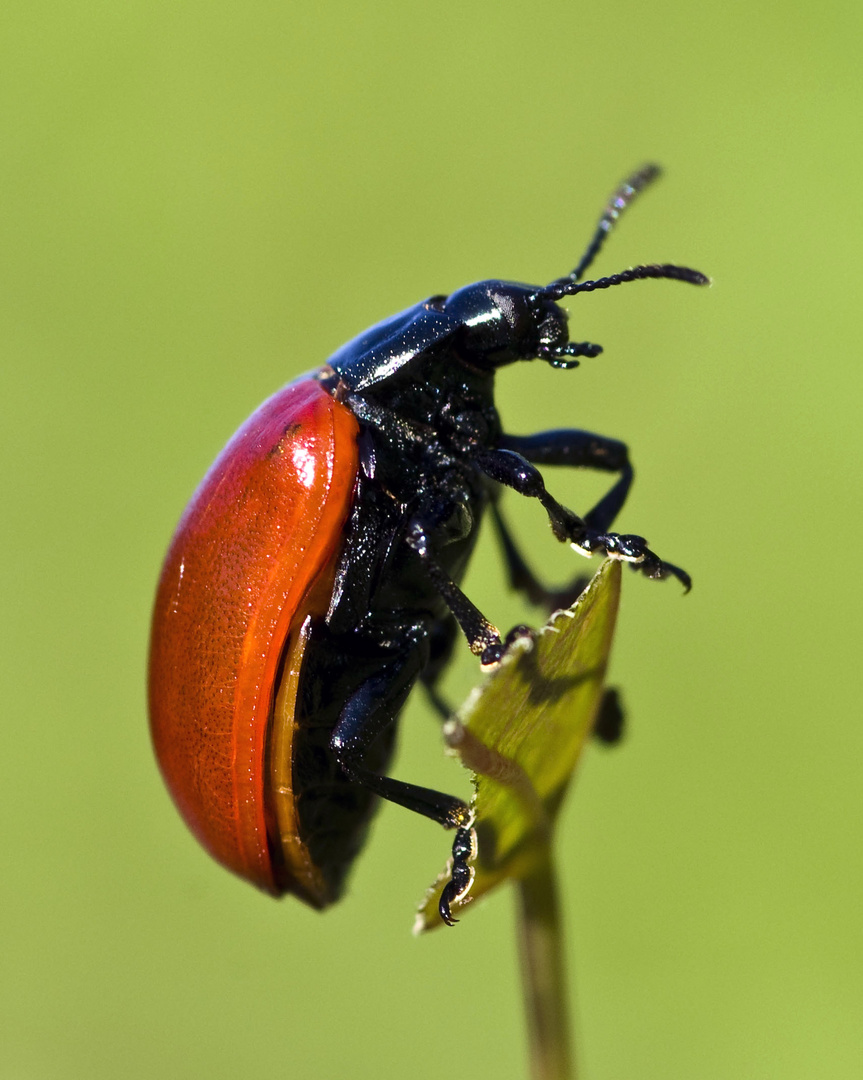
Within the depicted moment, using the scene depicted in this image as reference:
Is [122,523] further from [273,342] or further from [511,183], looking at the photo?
[511,183]

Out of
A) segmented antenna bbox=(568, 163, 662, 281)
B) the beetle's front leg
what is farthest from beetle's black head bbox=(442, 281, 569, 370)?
the beetle's front leg

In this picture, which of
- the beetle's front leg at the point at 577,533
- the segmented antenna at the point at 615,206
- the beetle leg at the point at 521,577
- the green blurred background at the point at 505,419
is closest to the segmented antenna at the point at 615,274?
the segmented antenna at the point at 615,206

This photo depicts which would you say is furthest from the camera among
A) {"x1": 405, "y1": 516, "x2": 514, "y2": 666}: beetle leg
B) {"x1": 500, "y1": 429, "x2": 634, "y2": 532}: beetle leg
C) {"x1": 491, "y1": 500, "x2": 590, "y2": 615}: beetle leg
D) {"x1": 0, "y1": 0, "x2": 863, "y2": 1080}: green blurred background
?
{"x1": 0, "y1": 0, "x2": 863, "y2": 1080}: green blurred background

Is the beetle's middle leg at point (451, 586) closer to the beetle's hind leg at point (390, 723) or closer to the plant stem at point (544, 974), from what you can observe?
the beetle's hind leg at point (390, 723)

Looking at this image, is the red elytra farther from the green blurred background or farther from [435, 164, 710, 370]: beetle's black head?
the green blurred background

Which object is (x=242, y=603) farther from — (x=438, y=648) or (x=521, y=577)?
(x=521, y=577)

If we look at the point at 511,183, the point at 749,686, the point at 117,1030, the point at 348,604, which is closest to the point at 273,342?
the point at 511,183
